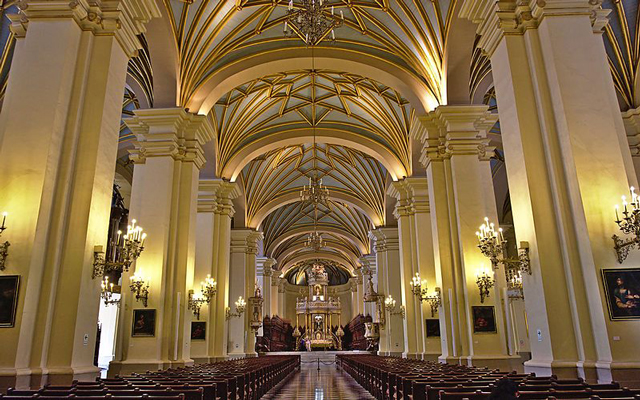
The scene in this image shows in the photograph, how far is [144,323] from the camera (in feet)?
34.0

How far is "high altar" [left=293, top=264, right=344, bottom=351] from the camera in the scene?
40781 mm

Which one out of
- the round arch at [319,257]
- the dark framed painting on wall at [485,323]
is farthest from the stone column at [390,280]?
the round arch at [319,257]

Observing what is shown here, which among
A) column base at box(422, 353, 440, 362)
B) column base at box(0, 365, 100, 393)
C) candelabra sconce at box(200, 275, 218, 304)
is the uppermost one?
candelabra sconce at box(200, 275, 218, 304)

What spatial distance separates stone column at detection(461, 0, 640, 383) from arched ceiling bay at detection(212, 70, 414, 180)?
907 cm

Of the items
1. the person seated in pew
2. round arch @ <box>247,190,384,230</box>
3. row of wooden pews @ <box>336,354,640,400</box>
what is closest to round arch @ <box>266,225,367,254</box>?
round arch @ <box>247,190,384,230</box>

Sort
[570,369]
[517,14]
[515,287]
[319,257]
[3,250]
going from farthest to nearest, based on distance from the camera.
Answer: [319,257]
[515,287]
[517,14]
[570,369]
[3,250]

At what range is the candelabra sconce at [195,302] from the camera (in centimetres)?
1184

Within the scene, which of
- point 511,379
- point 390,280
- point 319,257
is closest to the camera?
point 511,379

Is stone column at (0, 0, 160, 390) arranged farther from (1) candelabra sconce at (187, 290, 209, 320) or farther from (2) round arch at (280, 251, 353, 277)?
(2) round arch at (280, 251, 353, 277)

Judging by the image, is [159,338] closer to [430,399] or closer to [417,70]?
[430,399]

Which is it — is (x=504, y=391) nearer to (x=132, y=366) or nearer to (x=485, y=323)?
(x=485, y=323)

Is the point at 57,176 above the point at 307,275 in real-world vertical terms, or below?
below

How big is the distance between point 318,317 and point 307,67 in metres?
31.0

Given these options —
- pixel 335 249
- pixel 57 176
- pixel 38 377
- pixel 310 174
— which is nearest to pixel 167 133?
pixel 57 176
